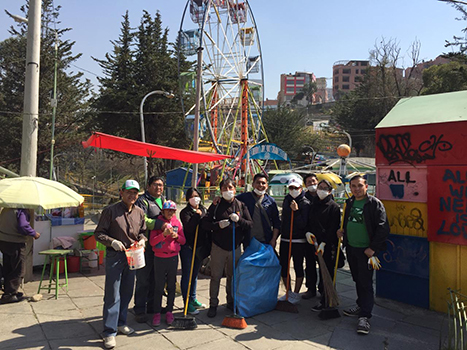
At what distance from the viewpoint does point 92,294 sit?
5.78 m

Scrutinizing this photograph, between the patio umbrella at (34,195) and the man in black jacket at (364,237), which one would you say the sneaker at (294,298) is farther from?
the patio umbrella at (34,195)

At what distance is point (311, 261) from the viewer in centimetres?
541

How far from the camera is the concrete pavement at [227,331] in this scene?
4.02 m

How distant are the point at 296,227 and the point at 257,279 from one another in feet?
3.10

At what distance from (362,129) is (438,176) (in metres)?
42.4

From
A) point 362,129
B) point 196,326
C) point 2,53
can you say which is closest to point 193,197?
point 196,326

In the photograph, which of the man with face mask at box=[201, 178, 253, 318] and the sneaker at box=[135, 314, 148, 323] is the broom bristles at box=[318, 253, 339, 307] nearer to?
the man with face mask at box=[201, 178, 253, 318]

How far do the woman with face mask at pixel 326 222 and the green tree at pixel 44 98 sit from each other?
25.1 metres

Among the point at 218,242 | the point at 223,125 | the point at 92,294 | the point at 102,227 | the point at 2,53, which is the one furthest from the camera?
the point at 2,53

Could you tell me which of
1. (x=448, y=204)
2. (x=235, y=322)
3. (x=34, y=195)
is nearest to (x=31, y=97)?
(x=34, y=195)

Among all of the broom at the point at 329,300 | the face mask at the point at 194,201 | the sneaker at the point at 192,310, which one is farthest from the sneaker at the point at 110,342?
the broom at the point at 329,300

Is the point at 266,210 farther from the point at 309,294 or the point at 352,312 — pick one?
the point at 352,312

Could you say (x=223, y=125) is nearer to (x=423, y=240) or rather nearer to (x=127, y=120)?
(x=127, y=120)

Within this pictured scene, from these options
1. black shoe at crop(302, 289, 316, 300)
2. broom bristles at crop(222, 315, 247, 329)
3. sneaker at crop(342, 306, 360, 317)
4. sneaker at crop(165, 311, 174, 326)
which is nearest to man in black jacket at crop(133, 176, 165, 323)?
sneaker at crop(165, 311, 174, 326)
